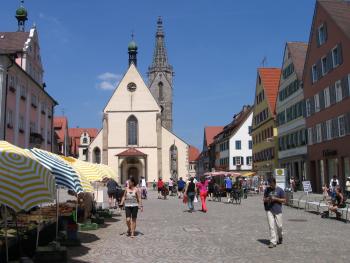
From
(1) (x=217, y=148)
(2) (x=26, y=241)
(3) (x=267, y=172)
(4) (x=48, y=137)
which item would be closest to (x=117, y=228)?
(2) (x=26, y=241)

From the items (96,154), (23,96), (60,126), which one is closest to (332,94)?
(23,96)

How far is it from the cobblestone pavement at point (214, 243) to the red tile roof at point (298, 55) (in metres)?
27.9

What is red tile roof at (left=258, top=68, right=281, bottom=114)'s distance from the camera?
52.1 meters

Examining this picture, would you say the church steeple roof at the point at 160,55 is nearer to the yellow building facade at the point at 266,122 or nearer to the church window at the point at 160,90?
the church window at the point at 160,90

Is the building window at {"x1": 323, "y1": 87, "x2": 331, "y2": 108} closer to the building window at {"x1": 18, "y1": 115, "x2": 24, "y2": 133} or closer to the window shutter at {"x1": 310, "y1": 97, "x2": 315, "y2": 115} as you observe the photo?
the window shutter at {"x1": 310, "y1": 97, "x2": 315, "y2": 115}

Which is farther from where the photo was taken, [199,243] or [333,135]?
[333,135]

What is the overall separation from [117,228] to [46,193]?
822 centimetres

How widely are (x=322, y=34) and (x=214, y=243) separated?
28653 mm

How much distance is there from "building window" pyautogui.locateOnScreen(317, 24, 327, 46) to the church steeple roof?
7801cm

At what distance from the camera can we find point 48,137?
45.4 metres

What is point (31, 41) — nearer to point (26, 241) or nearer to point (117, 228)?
point (117, 228)

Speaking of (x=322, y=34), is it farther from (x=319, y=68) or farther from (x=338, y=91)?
(x=338, y=91)

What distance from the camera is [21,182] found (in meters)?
7.03

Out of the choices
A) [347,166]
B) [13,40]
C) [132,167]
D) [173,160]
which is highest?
[13,40]
